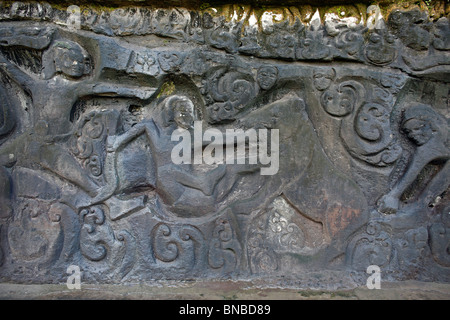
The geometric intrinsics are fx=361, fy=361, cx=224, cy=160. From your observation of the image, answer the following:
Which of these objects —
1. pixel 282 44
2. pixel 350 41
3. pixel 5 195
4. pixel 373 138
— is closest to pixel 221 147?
pixel 282 44

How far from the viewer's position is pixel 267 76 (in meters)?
2.71

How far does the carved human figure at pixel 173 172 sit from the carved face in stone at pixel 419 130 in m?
1.44

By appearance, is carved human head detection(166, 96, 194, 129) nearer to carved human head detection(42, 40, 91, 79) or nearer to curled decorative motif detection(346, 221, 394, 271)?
carved human head detection(42, 40, 91, 79)

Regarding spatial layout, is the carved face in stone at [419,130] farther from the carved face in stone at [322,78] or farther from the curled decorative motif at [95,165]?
the curled decorative motif at [95,165]

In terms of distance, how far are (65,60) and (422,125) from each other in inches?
107

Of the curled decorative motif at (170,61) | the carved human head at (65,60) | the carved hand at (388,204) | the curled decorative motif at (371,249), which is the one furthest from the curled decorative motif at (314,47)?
the carved human head at (65,60)

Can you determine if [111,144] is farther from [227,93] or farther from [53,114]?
[227,93]

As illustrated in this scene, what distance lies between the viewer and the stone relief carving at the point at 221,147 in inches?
104

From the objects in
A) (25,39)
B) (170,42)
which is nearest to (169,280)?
(170,42)

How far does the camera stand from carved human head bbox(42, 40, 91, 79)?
8.82ft

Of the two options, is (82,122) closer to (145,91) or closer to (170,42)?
(145,91)

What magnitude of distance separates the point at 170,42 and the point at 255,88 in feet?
2.42

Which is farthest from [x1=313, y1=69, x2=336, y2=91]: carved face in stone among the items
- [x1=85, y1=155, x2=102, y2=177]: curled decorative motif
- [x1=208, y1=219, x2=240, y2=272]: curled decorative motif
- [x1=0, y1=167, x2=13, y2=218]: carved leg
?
[x1=0, y1=167, x2=13, y2=218]: carved leg

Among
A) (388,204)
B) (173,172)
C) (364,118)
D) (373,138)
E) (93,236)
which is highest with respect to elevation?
(364,118)
